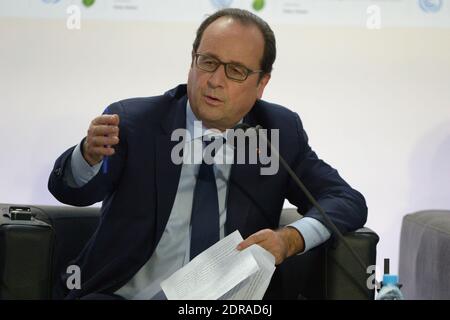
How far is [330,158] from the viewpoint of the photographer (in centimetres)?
303

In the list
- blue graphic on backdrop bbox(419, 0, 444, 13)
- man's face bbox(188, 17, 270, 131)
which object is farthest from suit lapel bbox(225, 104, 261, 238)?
blue graphic on backdrop bbox(419, 0, 444, 13)

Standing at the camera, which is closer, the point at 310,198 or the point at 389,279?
the point at 389,279

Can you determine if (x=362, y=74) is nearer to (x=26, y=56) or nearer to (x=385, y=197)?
(x=385, y=197)

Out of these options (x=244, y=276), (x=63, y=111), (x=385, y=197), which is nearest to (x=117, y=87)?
(x=63, y=111)

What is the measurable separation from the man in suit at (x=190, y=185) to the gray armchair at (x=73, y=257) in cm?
9

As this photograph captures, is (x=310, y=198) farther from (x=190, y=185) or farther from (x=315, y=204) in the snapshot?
(x=190, y=185)

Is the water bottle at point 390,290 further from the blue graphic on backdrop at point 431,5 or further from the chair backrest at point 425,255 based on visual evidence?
the blue graphic on backdrop at point 431,5

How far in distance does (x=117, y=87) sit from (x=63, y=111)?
22cm

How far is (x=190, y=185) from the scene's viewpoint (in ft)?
7.39

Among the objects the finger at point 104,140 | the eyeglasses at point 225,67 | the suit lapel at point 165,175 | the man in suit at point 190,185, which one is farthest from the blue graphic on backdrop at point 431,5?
the finger at point 104,140

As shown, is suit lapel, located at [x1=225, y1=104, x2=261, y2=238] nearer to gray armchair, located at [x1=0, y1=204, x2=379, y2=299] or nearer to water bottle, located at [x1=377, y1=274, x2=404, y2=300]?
gray armchair, located at [x1=0, y1=204, x2=379, y2=299]

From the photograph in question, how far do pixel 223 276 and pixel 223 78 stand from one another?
0.61 meters

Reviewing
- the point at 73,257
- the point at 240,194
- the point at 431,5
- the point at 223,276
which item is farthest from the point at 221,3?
the point at 223,276

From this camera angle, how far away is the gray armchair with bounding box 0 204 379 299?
6.32 feet
